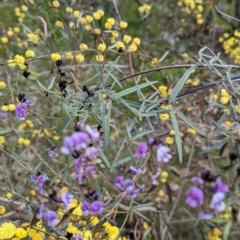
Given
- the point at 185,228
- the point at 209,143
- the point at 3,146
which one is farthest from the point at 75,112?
the point at 209,143

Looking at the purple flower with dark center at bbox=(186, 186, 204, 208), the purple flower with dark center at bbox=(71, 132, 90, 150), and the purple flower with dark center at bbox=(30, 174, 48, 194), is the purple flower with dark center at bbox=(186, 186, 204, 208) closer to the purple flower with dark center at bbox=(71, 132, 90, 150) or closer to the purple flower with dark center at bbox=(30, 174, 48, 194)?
the purple flower with dark center at bbox=(71, 132, 90, 150)

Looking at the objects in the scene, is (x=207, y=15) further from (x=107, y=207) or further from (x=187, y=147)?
(x=107, y=207)

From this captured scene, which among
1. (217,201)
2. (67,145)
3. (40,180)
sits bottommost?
(40,180)

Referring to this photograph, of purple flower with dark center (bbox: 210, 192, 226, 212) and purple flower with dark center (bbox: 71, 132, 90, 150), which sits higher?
purple flower with dark center (bbox: 71, 132, 90, 150)

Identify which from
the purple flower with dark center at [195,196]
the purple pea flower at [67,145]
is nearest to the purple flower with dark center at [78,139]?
the purple pea flower at [67,145]

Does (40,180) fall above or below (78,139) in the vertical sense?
below

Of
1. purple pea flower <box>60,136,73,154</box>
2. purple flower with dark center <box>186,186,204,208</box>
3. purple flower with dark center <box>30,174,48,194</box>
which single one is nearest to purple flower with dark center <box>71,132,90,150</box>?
purple pea flower <box>60,136,73,154</box>

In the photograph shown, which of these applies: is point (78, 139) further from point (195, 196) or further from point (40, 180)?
point (40, 180)

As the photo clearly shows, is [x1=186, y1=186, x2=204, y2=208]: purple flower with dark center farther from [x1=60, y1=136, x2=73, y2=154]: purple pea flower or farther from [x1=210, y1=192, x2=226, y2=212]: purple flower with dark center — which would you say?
[x1=60, y1=136, x2=73, y2=154]: purple pea flower

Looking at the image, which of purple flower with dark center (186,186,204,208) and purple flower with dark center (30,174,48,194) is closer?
purple flower with dark center (186,186,204,208)

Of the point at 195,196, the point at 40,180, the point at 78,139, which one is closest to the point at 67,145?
the point at 78,139

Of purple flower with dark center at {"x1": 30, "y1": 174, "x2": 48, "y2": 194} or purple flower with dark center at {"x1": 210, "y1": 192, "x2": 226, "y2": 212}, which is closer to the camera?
purple flower with dark center at {"x1": 210, "y1": 192, "x2": 226, "y2": 212}

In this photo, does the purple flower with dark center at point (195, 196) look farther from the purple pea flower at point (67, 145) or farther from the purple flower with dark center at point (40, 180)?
the purple flower with dark center at point (40, 180)

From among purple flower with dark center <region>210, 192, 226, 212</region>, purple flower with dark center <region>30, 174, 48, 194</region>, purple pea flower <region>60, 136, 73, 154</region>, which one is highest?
purple pea flower <region>60, 136, 73, 154</region>
